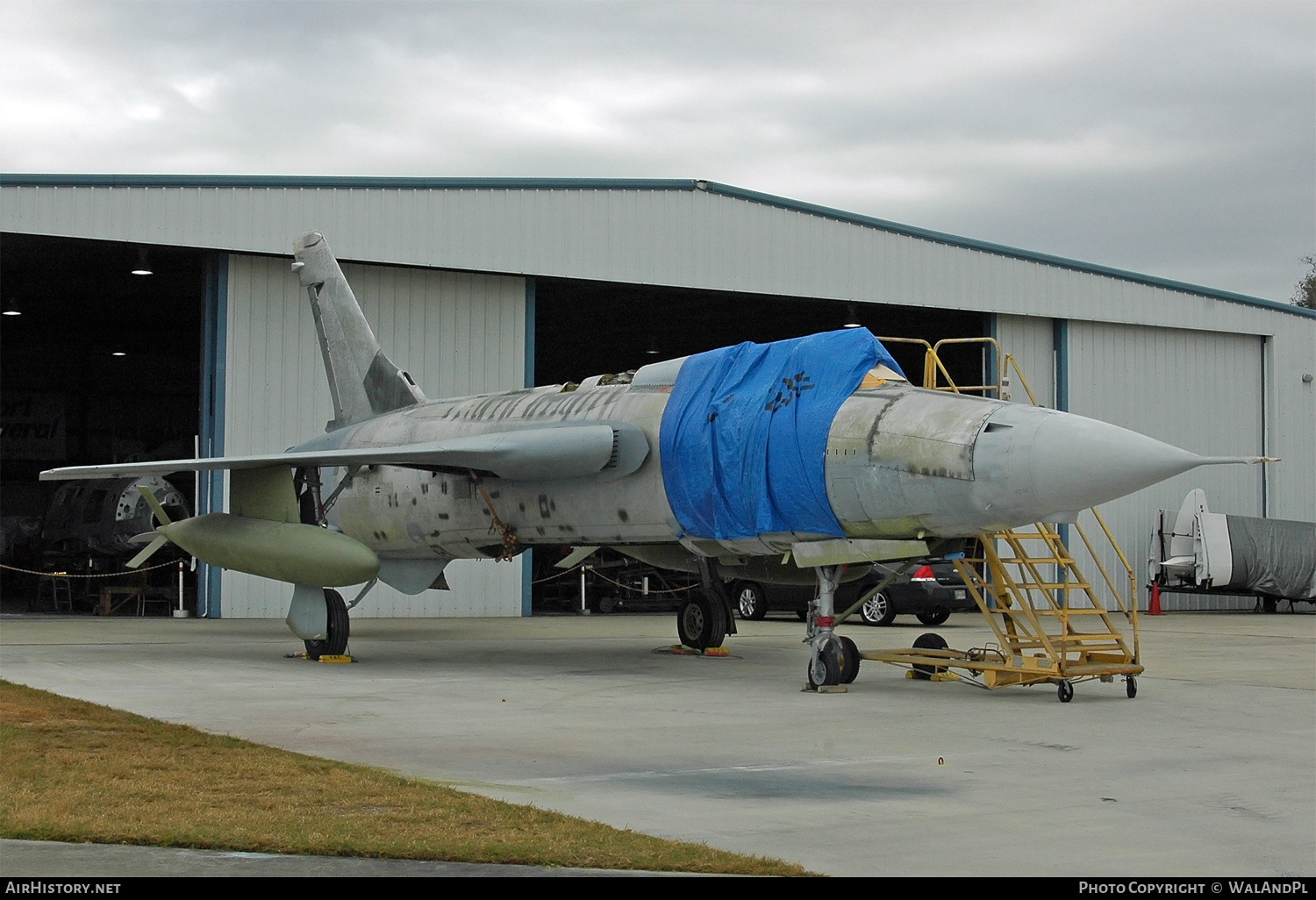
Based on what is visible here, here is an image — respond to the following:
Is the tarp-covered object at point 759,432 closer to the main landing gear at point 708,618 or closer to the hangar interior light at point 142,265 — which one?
the main landing gear at point 708,618

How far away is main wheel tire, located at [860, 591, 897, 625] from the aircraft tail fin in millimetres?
8974

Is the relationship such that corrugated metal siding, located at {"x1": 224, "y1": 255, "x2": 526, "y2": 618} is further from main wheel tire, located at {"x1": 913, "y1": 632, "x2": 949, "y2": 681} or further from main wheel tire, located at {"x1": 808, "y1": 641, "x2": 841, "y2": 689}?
main wheel tire, located at {"x1": 808, "y1": 641, "x2": 841, "y2": 689}

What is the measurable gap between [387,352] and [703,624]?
33.7ft

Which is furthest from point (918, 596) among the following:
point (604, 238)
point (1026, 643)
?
point (1026, 643)

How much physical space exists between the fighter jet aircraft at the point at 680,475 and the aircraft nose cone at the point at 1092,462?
0.01 meters

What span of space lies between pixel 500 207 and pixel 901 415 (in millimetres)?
13983

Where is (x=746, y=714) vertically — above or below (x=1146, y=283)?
below

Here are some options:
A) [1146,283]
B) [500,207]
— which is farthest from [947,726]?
[1146,283]

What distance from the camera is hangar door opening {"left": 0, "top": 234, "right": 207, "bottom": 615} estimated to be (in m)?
26.3

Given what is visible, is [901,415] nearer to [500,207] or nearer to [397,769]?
[397,769]

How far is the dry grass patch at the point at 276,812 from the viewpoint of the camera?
5.16m

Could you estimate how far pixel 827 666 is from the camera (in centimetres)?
1160

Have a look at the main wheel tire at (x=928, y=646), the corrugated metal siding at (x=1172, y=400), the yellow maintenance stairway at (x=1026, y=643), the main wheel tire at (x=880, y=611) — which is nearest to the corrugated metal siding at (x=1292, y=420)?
the corrugated metal siding at (x=1172, y=400)

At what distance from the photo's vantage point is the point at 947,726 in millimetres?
9367
